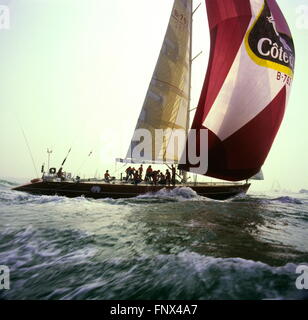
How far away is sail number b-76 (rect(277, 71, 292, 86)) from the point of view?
14.1m

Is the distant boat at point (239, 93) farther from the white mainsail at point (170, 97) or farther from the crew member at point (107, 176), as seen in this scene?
the white mainsail at point (170, 97)

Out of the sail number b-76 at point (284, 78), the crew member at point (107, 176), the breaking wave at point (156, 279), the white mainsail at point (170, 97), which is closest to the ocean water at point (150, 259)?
the breaking wave at point (156, 279)

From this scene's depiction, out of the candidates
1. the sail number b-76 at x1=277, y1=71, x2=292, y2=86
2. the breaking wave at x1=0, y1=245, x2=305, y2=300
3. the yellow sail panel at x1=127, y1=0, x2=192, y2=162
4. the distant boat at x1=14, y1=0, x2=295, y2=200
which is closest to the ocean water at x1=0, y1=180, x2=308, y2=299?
the breaking wave at x1=0, y1=245, x2=305, y2=300

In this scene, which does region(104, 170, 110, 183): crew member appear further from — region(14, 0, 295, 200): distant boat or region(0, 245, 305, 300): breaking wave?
region(0, 245, 305, 300): breaking wave

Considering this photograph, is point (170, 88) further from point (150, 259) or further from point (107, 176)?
point (150, 259)

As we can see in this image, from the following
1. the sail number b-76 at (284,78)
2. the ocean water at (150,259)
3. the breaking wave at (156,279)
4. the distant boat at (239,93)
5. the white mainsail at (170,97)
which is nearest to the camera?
the breaking wave at (156,279)

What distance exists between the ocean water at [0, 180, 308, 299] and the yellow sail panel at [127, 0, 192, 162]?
12233 millimetres

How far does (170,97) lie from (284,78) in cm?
844

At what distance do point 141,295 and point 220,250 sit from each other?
89.3 inches

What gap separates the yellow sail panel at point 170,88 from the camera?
19938 mm

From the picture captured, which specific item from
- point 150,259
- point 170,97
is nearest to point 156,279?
point 150,259
